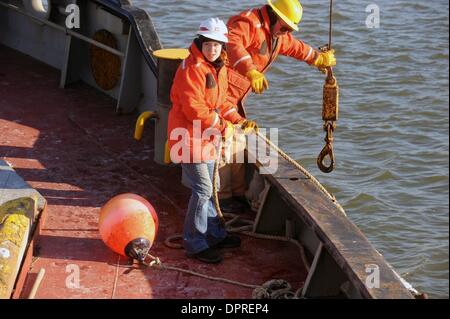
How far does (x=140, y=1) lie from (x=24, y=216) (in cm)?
1417

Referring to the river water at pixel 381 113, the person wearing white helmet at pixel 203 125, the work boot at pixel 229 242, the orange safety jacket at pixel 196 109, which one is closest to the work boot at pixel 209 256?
the person wearing white helmet at pixel 203 125

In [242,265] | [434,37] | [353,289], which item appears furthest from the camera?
[434,37]

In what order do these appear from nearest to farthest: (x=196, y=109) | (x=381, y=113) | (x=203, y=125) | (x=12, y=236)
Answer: (x=12, y=236)
(x=196, y=109)
(x=203, y=125)
(x=381, y=113)

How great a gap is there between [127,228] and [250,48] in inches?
67.9

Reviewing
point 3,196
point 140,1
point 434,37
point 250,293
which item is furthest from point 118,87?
point 140,1

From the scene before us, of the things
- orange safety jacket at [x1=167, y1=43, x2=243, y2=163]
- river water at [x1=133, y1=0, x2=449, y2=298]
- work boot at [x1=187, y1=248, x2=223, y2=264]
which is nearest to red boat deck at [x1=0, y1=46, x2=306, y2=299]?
Result: work boot at [x1=187, y1=248, x2=223, y2=264]

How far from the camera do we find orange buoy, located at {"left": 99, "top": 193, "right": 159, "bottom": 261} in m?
6.20

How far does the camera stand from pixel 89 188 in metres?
7.49

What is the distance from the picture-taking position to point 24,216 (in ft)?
20.2

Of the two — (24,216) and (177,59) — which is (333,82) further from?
(24,216)

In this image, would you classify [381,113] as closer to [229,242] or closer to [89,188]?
[89,188]

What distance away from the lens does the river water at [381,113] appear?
1110 cm

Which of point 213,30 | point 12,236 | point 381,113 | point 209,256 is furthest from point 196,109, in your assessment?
point 381,113

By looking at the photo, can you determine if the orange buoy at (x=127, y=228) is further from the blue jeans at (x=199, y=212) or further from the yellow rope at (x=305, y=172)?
the yellow rope at (x=305, y=172)
